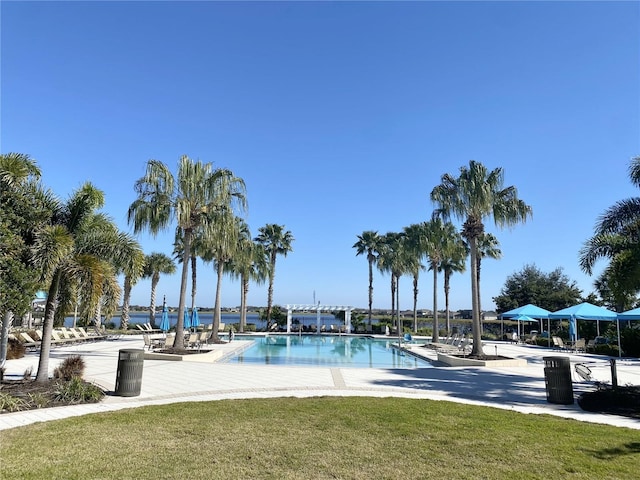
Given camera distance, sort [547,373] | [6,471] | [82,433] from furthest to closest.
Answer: [547,373] < [82,433] < [6,471]

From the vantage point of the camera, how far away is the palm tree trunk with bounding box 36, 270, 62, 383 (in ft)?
29.6

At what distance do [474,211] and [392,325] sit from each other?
81.8ft

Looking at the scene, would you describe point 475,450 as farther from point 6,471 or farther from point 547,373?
point 6,471

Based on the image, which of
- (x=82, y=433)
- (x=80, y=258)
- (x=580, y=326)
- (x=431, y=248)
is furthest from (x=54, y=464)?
(x=580, y=326)

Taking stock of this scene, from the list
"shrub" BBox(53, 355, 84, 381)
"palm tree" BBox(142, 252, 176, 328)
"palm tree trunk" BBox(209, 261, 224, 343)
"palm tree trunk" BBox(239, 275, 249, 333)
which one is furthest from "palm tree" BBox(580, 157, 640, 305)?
"palm tree" BBox(142, 252, 176, 328)

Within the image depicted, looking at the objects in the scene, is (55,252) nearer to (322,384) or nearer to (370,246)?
(322,384)

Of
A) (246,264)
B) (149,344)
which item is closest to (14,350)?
(149,344)

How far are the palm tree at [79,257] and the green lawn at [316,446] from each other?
302 centimetres

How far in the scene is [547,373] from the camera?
29.1 feet

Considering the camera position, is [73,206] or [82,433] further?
[73,206]

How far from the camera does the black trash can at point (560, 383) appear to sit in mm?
8672

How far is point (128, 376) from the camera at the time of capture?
8797 millimetres

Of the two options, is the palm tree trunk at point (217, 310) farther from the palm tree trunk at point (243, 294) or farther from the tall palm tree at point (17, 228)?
the tall palm tree at point (17, 228)

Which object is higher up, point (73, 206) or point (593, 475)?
point (73, 206)
